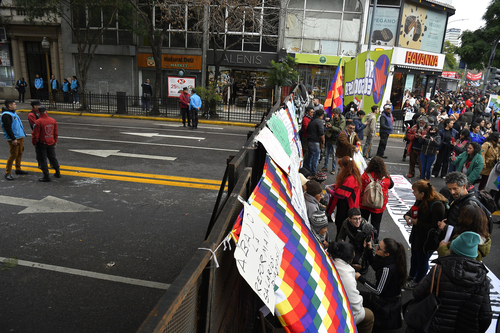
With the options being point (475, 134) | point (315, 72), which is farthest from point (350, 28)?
point (475, 134)

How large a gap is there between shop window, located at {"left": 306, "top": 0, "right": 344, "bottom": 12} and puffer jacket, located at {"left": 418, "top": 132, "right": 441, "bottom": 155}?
697 inches

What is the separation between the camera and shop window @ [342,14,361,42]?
80.2ft

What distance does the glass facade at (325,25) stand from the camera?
2436cm

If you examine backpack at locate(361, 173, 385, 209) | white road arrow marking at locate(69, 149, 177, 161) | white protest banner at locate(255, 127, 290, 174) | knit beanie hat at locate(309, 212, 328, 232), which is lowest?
white road arrow marking at locate(69, 149, 177, 161)

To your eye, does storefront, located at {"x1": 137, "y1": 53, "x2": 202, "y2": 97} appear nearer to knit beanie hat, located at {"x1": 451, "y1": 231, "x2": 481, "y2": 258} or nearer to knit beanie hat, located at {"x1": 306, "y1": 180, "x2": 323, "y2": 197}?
knit beanie hat, located at {"x1": 306, "y1": 180, "x2": 323, "y2": 197}

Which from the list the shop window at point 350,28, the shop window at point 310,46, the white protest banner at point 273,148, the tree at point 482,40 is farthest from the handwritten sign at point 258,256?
the tree at point 482,40

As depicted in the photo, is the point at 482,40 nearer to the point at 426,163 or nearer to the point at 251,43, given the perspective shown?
the point at 251,43

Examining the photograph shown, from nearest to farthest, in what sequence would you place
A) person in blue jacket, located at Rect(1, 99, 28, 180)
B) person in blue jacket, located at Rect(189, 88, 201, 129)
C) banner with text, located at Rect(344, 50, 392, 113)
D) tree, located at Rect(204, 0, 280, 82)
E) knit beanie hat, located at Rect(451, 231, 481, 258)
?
knit beanie hat, located at Rect(451, 231, 481, 258) < person in blue jacket, located at Rect(1, 99, 28, 180) < banner with text, located at Rect(344, 50, 392, 113) < person in blue jacket, located at Rect(189, 88, 201, 129) < tree, located at Rect(204, 0, 280, 82)

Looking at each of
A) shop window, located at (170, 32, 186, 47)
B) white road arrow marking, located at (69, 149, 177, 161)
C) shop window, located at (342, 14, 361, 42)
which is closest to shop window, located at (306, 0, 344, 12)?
shop window, located at (342, 14, 361, 42)

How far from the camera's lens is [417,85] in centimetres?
2736

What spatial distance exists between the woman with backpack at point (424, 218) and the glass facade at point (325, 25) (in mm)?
21761

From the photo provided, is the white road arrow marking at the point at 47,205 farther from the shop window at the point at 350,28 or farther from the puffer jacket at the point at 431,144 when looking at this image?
the shop window at the point at 350,28

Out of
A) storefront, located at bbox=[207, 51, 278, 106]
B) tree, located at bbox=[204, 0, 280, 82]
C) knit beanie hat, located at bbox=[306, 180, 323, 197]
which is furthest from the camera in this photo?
storefront, located at bbox=[207, 51, 278, 106]

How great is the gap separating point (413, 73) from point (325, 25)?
305 inches
